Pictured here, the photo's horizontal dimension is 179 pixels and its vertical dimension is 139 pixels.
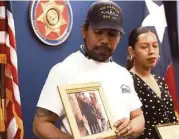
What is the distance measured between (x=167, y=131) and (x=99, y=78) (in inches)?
19.3

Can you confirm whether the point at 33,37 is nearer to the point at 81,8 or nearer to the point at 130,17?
the point at 81,8

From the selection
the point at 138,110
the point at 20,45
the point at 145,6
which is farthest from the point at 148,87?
the point at 145,6

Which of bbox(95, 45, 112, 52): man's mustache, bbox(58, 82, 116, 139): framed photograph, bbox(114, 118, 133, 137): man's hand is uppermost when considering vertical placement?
bbox(95, 45, 112, 52): man's mustache

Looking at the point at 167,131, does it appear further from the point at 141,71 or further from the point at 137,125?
the point at 141,71

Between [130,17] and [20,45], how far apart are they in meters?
1.25

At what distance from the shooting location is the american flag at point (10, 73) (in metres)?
1.95

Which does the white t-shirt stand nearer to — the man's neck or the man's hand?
the man's hand

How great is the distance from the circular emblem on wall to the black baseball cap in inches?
37.0

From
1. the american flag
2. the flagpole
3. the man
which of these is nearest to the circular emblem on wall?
the american flag

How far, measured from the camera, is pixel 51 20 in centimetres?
236

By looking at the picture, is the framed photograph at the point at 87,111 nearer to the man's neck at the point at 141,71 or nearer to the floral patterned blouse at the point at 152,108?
the floral patterned blouse at the point at 152,108

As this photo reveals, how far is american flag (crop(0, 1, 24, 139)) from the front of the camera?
195 centimetres

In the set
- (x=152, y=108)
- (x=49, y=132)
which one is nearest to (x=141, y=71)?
(x=152, y=108)

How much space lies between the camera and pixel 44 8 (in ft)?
7.61
